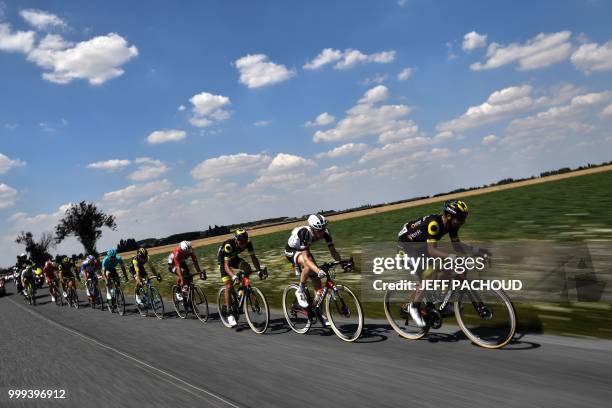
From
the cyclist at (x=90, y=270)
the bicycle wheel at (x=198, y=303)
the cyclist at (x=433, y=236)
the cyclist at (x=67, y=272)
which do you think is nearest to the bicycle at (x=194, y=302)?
the bicycle wheel at (x=198, y=303)

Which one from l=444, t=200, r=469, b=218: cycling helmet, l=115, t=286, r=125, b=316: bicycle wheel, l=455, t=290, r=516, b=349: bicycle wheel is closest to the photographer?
l=455, t=290, r=516, b=349: bicycle wheel

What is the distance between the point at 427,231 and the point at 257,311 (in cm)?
440

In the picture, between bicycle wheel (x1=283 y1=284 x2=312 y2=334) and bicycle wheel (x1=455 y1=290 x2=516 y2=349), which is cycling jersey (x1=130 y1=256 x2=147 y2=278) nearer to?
bicycle wheel (x1=283 y1=284 x2=312 y2=334)

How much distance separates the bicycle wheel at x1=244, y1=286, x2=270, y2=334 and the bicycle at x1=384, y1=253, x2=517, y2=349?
2.68m

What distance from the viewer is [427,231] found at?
6.53 meters

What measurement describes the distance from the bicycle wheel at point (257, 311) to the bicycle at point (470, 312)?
2.68 meters

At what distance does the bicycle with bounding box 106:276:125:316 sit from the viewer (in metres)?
14.3

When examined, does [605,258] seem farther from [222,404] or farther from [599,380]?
[222,404]

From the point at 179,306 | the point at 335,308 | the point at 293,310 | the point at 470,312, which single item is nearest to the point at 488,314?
the point at 470,312

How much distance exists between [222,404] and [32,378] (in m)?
3.81

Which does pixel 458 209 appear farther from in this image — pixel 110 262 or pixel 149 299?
pixel 110 262

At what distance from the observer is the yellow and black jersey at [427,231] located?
641cm

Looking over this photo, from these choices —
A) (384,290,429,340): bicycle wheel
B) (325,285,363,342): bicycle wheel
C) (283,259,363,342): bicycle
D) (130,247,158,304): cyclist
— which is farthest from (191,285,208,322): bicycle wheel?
(384,290,429,340): bicycle wheel

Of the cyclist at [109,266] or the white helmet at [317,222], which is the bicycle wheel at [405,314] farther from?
the cyclist at [109,266]
